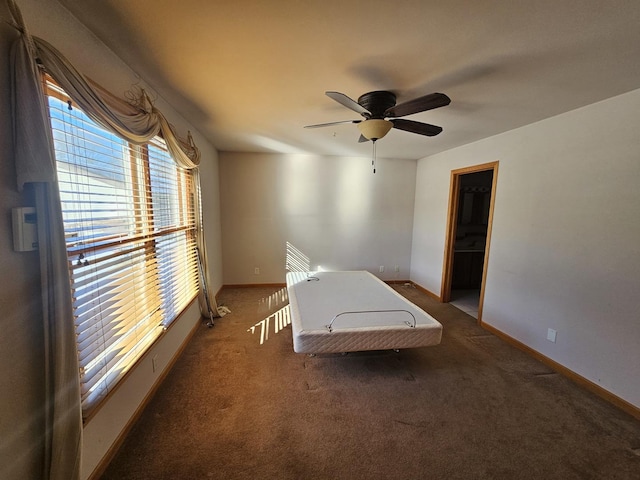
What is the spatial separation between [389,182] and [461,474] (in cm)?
418

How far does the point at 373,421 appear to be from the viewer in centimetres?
179

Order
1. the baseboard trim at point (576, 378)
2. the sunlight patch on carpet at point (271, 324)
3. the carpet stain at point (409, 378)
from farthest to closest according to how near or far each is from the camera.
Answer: the sunlight patch on carpet at point (271, 324)
the carpet stain at point (409, 378)
the baseboard trim at point (576, 378)

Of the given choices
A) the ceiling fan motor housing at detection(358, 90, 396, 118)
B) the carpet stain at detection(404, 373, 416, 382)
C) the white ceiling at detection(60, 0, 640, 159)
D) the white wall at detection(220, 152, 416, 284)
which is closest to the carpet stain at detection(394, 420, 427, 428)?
the carpet stain at detection(404, 373, 416, 382)

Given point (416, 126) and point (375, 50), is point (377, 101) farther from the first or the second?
point (375, 50)

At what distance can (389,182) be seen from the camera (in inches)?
189

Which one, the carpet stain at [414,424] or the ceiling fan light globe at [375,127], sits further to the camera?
the ceiling fan light globe at [375,127]

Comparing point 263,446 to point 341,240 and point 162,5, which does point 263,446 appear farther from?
point 341,240

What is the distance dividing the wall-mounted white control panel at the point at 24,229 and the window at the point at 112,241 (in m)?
0.19

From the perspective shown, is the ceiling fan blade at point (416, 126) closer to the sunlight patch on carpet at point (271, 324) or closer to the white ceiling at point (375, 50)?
the white ceiling at point (375, 50)

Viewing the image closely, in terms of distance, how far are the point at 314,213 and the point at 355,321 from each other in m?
2.70

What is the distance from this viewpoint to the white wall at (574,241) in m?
1.94

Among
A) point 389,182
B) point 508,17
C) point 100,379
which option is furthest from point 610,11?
point 389,182

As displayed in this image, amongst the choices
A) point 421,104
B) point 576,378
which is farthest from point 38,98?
point 576,378

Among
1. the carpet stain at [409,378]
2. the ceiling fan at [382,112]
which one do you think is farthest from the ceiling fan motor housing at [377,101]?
the carpet stain at [409,378]
